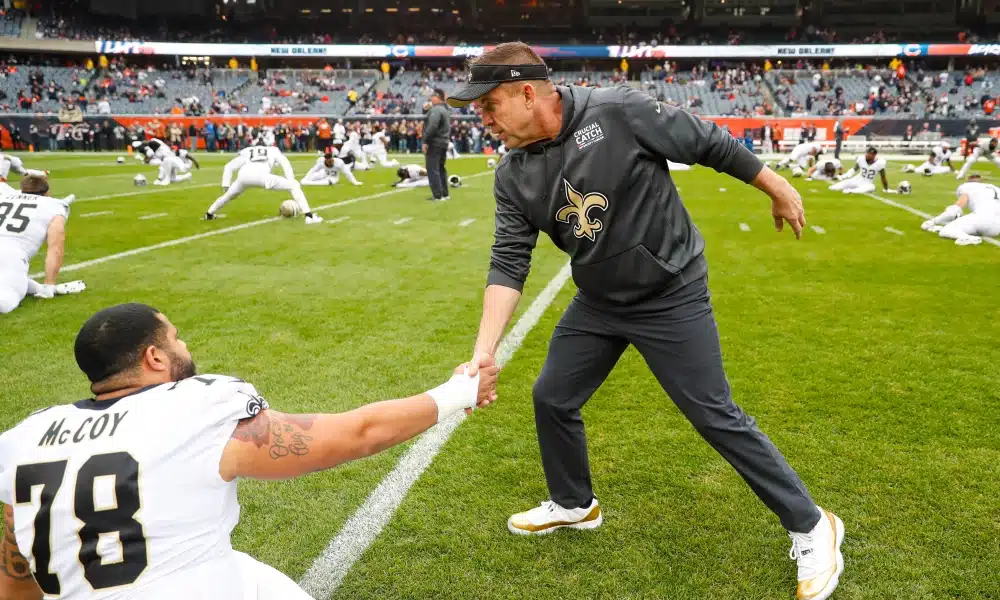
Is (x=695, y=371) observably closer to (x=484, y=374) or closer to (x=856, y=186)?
(x=484, y=374)

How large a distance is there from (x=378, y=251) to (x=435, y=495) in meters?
7.10

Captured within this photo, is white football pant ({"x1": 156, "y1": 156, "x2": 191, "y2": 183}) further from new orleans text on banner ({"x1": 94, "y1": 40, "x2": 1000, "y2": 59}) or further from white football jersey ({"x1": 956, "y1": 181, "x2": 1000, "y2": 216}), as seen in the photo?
new orleans text on banner ({"x1": 94, "y1": 40, "x2": 1000, "y2": 59})

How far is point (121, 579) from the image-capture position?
172 cm

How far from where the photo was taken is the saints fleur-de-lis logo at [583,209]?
2652mm

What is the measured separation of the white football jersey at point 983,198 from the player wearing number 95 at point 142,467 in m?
12.1

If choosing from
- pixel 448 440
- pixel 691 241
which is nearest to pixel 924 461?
pixel 691 241

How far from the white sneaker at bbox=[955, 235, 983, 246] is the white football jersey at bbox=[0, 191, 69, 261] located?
12350 mm

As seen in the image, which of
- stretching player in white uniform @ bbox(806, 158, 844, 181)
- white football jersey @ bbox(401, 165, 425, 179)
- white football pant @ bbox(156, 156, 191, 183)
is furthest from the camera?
stretching player in white uniform @ bbox(806, 158, 844, 181)

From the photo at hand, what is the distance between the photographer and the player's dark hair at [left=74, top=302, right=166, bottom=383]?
182 cm

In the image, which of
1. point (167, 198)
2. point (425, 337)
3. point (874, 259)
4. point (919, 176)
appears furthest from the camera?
point (919, 176)

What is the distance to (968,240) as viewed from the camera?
1066 cm

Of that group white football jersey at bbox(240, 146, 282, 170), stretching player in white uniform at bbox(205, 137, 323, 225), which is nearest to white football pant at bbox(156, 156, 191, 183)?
stretching player in white uniform at bbox(205, 137, 323, 225)

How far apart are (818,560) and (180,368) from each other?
2479 millimetres

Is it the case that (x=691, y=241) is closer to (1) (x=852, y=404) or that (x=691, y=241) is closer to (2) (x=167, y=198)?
(1) (x=852, y=404)
